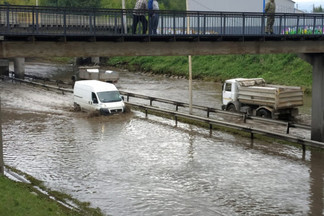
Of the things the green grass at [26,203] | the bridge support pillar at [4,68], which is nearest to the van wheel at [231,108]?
the green grass at [26,203]

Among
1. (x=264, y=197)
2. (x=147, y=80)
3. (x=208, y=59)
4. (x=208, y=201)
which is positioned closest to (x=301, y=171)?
(x=264, y=197)

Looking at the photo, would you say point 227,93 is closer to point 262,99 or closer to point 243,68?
point 262,99

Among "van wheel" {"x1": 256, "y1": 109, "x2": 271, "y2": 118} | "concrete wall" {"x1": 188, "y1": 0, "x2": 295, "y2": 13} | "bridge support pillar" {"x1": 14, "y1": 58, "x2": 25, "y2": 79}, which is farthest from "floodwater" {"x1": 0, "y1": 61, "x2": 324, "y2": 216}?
"bridge support pillar" {"x1": 14, "y1": 58, "x2": 25, "y2": 79}

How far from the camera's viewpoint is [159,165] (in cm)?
1947

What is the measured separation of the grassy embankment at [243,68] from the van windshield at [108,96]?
1934cm

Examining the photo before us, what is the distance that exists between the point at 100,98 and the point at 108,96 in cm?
60

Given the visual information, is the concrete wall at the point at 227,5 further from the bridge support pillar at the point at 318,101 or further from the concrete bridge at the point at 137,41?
the bridge support pillar at the point at 318,101

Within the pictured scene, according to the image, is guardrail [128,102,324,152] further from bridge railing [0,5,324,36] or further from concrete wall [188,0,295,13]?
concrete wall [188,0,295,13]

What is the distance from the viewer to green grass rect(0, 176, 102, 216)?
489 inches

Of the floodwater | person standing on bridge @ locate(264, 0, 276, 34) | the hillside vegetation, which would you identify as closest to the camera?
the floodwater

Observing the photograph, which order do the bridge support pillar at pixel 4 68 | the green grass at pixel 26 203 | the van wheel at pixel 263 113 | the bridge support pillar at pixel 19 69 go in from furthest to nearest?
1. the bridge support pillar at pixel 4 68
2. the bridge support pillar at pixel 19 69
3. the van wheel at pixel 263 113
4. the green grass at pixel 26 203

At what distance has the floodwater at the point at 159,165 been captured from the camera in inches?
606

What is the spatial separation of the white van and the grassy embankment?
63.8ft

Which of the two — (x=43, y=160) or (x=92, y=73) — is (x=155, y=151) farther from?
(x=92, y=73)
